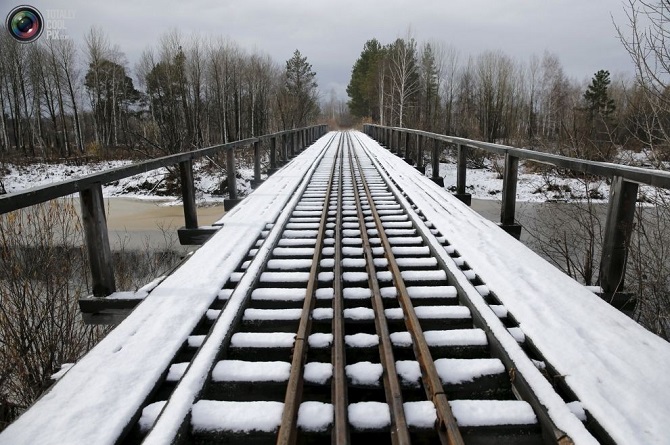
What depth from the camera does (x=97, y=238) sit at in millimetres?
3588

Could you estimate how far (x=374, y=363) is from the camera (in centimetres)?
275

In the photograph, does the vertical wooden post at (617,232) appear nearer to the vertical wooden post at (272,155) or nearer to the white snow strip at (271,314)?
the white snow strip at (271,314)

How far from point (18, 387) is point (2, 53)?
49.6 m

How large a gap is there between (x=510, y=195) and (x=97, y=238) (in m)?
4.74

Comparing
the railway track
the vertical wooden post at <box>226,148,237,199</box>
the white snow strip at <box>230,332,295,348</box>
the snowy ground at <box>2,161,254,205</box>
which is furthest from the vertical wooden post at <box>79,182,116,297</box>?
the snowy ground at <box>2,161,254,205</box>

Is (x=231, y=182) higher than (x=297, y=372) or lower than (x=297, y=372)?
higher

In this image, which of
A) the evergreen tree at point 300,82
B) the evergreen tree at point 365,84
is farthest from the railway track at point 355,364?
the evergreen tree at point 365,84

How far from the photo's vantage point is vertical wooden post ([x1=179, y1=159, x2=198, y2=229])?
5.66 m

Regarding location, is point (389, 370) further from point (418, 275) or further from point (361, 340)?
point (418, 275)

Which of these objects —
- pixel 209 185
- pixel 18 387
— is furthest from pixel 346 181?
pixel 209 185

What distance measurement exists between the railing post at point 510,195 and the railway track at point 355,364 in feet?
5.00

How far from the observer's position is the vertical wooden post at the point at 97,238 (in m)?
3.54

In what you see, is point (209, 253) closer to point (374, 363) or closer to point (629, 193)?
point (374, 363)

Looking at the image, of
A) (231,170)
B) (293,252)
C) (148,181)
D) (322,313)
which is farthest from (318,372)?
(148,181)
